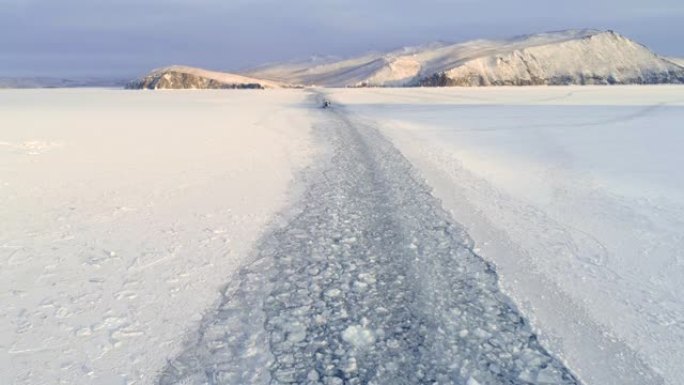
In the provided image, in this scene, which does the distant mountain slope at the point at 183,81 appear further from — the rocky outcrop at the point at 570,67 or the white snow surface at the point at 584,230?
the white snow surface at the point at 584,230

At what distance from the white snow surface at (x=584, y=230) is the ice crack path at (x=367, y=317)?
0.32 metres

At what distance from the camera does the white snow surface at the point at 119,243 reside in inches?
155

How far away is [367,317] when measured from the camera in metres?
4.46

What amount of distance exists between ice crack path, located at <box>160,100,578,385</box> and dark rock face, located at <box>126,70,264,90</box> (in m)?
76.1

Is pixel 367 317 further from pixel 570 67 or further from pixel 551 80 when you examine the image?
pixel 570 67

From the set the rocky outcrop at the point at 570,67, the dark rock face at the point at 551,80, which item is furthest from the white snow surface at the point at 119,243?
the rocky outcrop at the point at 570,67

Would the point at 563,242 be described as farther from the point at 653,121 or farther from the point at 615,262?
the point at 653,121

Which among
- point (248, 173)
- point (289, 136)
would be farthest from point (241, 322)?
point (289, 136)

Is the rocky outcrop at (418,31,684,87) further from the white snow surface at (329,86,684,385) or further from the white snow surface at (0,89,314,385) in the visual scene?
the white snow surface at (0,89,314,385)

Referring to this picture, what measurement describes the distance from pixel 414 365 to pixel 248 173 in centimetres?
712

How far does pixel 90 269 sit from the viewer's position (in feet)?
17.9

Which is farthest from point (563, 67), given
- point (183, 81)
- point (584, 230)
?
point (584, 230)

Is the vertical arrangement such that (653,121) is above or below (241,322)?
below

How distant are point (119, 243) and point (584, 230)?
5.41 metres
